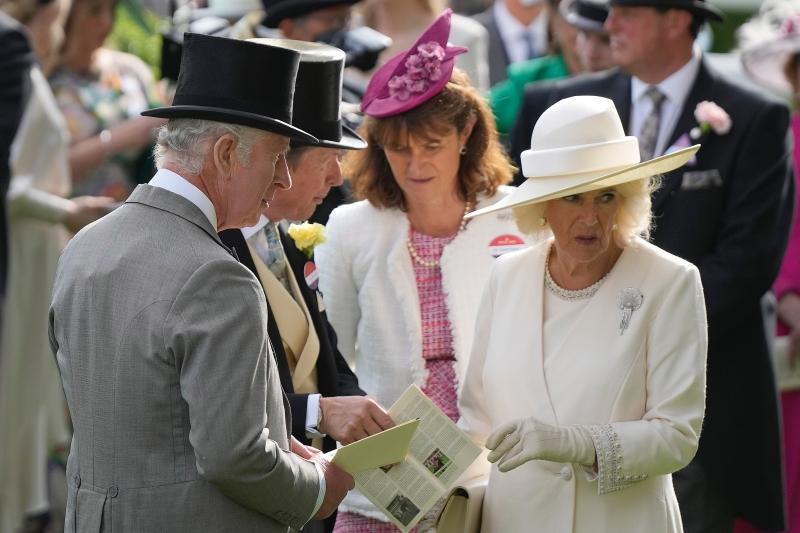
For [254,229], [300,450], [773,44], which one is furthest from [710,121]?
[300,450]

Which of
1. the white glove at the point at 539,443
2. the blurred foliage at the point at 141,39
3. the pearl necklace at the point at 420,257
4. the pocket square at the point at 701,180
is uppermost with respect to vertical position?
the pocket square at the point at 701,180

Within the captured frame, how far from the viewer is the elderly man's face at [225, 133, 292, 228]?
3.34 m

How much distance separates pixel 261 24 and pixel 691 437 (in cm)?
416

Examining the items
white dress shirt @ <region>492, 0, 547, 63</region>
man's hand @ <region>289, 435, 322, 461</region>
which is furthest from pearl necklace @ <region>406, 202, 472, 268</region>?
white dress shirt @ <region>492, 0, 547, 63</region>

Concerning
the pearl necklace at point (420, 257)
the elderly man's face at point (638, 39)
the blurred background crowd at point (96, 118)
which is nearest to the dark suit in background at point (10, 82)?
the blurred background crowd at point (96, 118)

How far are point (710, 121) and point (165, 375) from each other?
325cm

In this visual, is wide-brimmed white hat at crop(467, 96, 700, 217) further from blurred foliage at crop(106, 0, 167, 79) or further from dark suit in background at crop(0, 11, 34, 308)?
blurred foliage at crop(106, 0, 167, 79)

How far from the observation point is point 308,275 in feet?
14.7

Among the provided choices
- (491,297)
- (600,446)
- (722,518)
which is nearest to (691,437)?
(600,446)

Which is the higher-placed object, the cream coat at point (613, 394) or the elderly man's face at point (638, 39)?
the elderly man's face at point (638, 39)

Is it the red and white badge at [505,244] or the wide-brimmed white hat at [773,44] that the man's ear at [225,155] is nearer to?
the red and white badge at [505,244]

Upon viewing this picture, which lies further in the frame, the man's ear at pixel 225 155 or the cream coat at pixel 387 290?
the cream coat at pixel 387 290

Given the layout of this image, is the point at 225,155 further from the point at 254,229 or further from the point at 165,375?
the point at 254,229

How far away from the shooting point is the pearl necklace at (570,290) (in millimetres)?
4035
